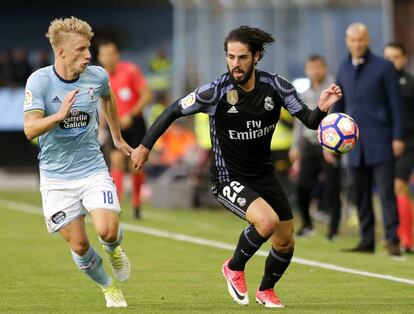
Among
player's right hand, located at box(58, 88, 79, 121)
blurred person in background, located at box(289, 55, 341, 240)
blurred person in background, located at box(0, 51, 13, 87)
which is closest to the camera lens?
player's right hand, located at box(58, 88, 79, 121)

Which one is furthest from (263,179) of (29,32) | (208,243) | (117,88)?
(29,32)

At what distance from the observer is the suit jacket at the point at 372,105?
14.3 m

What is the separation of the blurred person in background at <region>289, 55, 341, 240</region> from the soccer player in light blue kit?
679cm

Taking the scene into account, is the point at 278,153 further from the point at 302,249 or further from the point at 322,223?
the point at 302,249

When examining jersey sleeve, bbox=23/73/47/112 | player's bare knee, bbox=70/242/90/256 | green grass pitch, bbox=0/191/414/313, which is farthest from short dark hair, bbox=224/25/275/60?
green grass pitch, bbox=0/191/414/313

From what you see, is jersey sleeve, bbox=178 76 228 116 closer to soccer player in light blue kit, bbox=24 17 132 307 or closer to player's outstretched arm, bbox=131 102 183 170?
player's outstretched arm, bbox=131 102 183 170

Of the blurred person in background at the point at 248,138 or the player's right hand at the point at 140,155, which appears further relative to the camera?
the player's right hand at the point at 140,155

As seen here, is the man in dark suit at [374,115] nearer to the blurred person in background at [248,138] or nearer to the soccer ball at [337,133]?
the soccer ball at [337,133]

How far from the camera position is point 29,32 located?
3741 cm

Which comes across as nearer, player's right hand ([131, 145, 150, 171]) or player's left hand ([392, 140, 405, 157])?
player's right hand ([131, 145, 150, 171])

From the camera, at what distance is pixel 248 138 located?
1005 centimetres

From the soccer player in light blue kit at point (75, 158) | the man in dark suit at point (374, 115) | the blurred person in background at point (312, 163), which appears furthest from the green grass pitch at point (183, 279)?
the man in dark suit at point (374, 115)

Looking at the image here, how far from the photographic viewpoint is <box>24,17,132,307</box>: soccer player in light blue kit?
32.1ft

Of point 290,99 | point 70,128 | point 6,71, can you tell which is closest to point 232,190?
point 290,99
